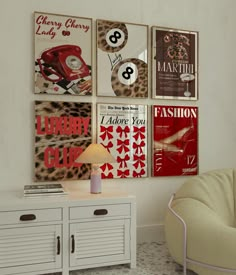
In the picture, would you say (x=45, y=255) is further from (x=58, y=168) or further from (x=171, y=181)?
(x=171, y=181)

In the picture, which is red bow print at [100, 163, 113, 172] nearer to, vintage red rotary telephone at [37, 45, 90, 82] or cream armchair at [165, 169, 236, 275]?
cream armchair at [165, 169, 236, 275]

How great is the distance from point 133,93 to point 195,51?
2.76 feet

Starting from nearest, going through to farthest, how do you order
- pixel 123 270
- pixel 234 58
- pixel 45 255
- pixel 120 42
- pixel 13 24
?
pixel 45 255 → pixel 123 270 → pixel 13 24 → pixel 120 42 → pixel 234 58

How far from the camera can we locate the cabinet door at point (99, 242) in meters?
2.48

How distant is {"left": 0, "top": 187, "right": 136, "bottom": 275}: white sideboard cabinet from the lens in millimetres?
2326

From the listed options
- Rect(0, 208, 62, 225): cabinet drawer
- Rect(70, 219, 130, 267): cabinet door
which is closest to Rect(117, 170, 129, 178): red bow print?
Rect(70, 219, 130, 267): cabinet door

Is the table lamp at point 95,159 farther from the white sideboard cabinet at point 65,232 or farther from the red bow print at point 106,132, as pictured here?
the red bow print at point 106,132

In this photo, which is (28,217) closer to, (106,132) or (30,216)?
(30,216)

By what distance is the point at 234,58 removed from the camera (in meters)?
3.60

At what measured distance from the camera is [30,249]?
7.76ft

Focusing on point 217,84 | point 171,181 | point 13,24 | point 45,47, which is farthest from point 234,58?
point 13,24

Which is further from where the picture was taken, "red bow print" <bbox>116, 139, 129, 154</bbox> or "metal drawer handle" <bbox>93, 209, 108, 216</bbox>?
"red bow print" <bbox>116, 139, 129, 154</bbox>

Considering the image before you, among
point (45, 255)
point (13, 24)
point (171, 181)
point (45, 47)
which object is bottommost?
point (45, 255)

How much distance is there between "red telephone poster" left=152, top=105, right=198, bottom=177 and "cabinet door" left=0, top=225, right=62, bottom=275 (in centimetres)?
125
